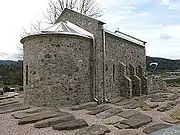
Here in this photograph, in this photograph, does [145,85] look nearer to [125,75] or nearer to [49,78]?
[125,75]

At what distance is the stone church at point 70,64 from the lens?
1304 cm

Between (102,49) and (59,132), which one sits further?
(102,49)

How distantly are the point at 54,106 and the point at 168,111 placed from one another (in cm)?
635

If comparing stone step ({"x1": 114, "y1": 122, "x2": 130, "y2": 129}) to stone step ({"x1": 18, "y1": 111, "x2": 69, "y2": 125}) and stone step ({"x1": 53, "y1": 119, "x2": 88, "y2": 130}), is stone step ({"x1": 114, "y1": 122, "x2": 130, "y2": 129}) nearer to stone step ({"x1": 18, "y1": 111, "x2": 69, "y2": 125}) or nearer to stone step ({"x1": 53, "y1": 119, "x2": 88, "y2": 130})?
stone step ({"x1": 53, "y1": 119, "x2": 88, "y2": 130})

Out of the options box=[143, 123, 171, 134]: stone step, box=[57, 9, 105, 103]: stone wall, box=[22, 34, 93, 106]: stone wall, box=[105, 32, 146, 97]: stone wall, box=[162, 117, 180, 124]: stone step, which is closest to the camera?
box=[143, 123, 171, 134]: stone step

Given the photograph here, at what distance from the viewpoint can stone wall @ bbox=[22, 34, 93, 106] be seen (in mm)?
12977

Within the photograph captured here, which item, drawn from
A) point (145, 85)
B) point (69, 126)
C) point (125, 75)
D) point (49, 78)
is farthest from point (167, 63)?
point (69, 126)

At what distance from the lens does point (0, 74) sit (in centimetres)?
3966

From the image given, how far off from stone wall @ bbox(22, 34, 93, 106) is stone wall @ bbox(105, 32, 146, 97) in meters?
2.63

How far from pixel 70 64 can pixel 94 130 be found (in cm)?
560

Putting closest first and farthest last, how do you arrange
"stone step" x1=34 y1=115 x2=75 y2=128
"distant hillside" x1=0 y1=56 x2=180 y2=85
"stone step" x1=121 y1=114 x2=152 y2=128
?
1. "stone step" x1=34 y1=115 x2=75 y2=128
2. "stone step" x1=121 y1=114 x2=152 y2=128
3. "distant hillside" x1=0 y1=56 x2=180 y2=85

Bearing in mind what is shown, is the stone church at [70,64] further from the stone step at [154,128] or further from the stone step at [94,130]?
the stone step at [154,128]

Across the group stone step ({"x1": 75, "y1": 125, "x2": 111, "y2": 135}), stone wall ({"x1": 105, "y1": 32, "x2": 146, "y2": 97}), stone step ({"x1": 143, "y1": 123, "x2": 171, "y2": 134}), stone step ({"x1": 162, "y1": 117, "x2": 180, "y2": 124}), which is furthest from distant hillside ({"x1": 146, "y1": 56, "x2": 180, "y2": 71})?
stone step ({"x1": 75, "y1": 125, "x2": 111, "y2": 135})

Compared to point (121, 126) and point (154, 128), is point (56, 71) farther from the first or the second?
point (154, 128)
